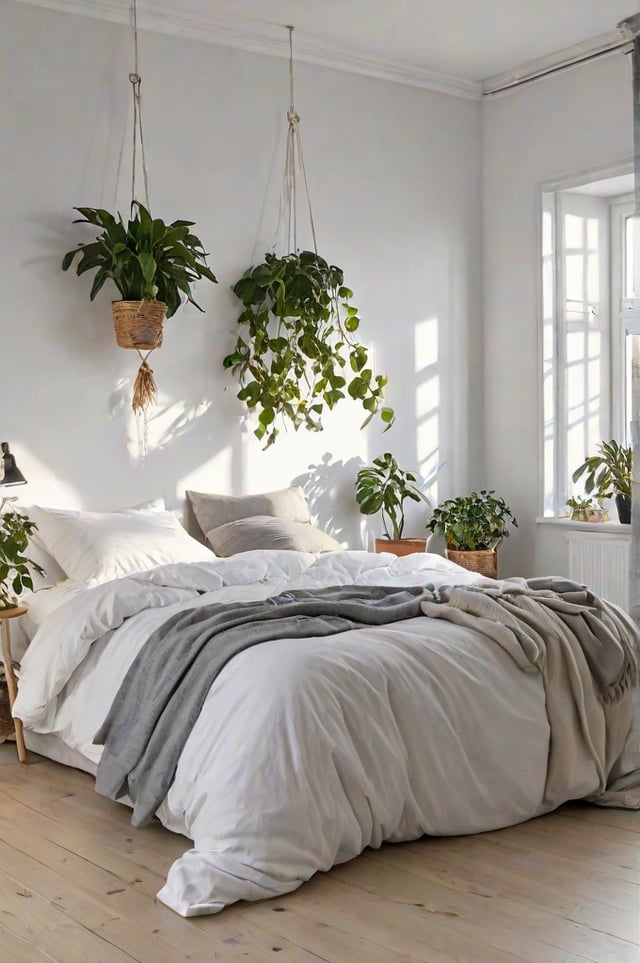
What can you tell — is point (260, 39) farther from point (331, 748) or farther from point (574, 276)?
point (331, 748)

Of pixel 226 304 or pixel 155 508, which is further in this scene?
pixel 226 304

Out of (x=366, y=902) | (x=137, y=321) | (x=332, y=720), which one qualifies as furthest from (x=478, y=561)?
(x=366, y=902)

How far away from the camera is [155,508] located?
5.11 meters

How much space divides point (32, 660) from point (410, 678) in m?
1.58

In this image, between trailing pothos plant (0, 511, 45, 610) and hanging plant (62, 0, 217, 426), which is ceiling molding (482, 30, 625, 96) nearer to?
hanging plant (62, 0, 217, 426)

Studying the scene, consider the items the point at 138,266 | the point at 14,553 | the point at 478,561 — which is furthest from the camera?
the point at 478,561

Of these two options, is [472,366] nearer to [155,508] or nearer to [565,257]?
[565,257]

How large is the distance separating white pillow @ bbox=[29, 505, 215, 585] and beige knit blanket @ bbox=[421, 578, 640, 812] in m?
1.36

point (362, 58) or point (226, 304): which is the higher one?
point (362, 58)

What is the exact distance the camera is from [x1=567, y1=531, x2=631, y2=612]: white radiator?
19.1ft

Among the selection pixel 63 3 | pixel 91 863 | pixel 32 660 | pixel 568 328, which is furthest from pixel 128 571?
pixel 568 328

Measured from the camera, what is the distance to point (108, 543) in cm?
455

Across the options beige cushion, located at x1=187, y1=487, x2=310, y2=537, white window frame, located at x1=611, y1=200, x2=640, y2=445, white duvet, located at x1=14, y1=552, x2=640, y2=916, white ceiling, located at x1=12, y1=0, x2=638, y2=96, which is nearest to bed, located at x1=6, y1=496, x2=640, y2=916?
white duvet, located at x1=14, y1=552, x2=640, y2=916

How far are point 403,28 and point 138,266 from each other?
1.95 m
